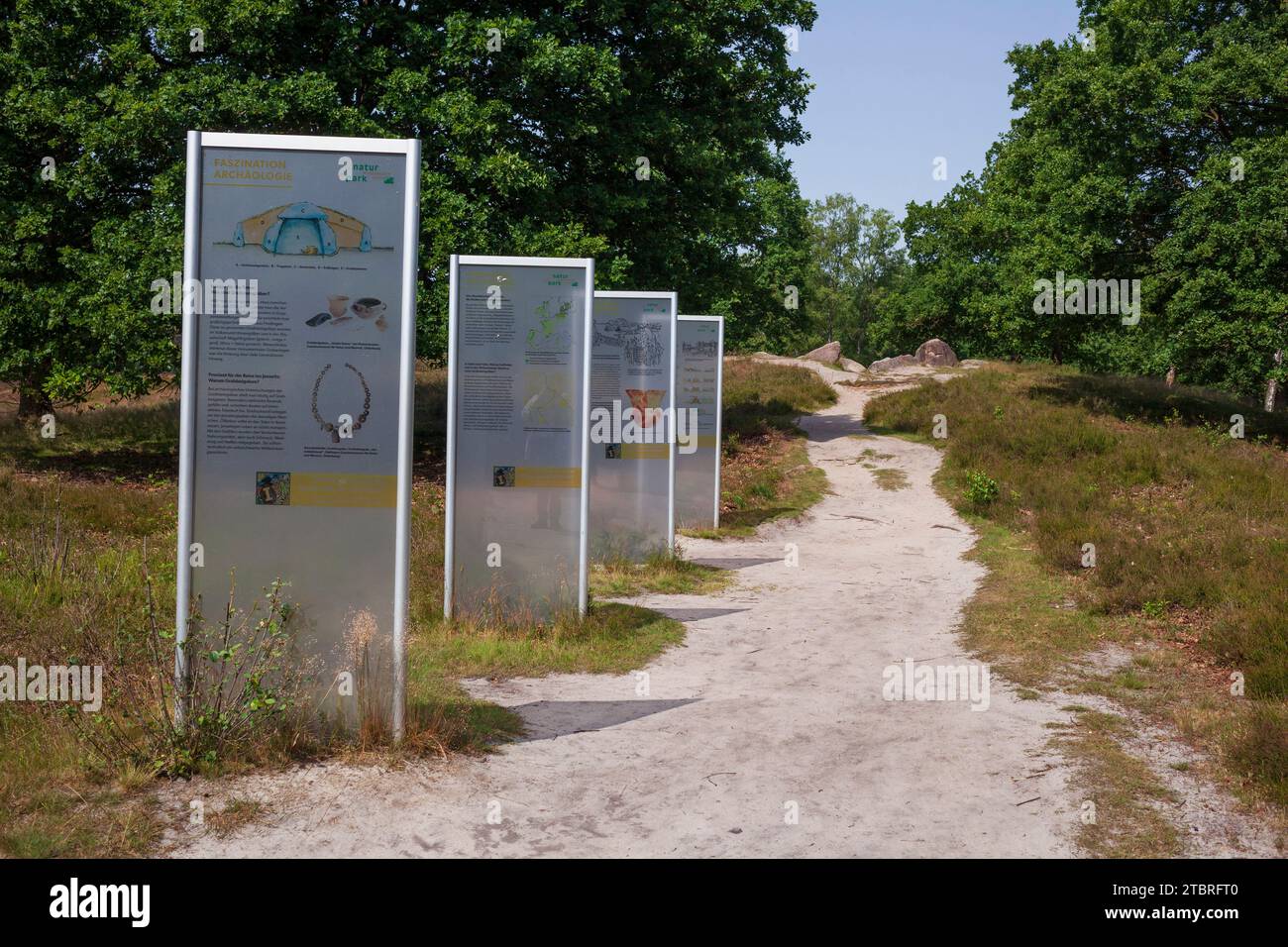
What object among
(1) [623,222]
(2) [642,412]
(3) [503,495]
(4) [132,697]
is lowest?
(4) [132,697]

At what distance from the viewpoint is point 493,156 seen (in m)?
18.6

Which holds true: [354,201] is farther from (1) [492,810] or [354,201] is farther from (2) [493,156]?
(2) [493,156]

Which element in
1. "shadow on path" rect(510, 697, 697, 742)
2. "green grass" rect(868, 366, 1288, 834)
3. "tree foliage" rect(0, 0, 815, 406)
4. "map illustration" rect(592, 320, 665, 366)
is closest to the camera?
"shadow on path" rect(510, 697, 697, 742)

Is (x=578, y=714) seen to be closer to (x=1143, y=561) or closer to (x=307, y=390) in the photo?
(x=307, y=390)

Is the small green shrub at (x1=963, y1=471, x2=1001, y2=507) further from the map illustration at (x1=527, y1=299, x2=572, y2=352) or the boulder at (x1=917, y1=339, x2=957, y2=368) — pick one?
the boulder at (x1=917, y1=339, x2=957, y2=368)

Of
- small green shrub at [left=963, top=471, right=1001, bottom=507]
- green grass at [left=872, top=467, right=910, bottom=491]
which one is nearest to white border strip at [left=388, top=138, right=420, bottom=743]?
small green shrub at [left=963, top=471, right=1001, bottom=507]

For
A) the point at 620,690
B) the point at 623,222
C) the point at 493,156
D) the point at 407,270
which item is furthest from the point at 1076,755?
the point at 623,222

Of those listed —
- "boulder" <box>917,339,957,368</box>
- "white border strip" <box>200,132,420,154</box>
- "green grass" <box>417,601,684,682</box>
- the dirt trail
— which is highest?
"boulder" <box>917,339,957,368</box>

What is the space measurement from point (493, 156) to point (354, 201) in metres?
12.7

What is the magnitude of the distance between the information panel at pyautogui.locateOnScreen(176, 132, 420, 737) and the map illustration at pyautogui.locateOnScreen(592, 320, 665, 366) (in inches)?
320

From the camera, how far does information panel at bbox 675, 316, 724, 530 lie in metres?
18.5

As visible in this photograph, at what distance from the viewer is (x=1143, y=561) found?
1272 centimetres

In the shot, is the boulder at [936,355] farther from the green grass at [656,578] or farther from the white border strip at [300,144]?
the white border strip at [300,144]

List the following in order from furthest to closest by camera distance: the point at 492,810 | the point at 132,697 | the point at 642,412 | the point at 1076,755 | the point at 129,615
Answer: the point at 642,412, the point at 129,615, the point at 1076,755, the point at 132,697, the point at 492,810
